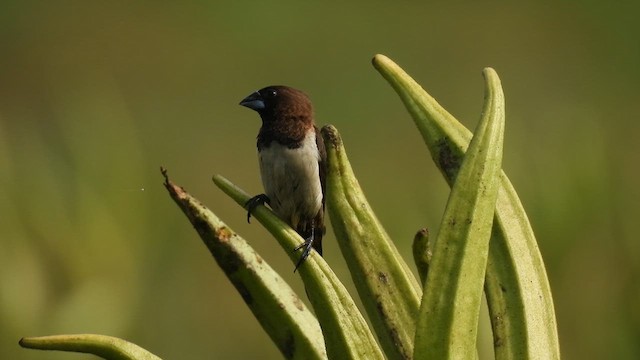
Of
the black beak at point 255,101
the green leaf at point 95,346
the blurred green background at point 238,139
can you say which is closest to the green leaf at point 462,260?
the green leaf at point 95,346

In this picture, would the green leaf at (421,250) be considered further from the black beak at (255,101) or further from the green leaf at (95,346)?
the black beak at (255,101)

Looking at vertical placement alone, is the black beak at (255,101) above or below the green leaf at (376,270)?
above

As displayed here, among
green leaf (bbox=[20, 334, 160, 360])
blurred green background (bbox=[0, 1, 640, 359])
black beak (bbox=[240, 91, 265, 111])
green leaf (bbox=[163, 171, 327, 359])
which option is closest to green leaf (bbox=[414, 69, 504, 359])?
green leaf (bbox=[163, 171, 327, 359])

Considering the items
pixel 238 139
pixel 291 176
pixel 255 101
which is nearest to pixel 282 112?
pixel 255 101

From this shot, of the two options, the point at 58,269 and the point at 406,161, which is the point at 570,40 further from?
the point at 58,269

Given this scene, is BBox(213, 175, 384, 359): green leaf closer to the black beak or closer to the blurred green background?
the blurred green background

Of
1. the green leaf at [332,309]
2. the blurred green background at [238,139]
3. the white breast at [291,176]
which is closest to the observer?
the green leaf at [332,309]
